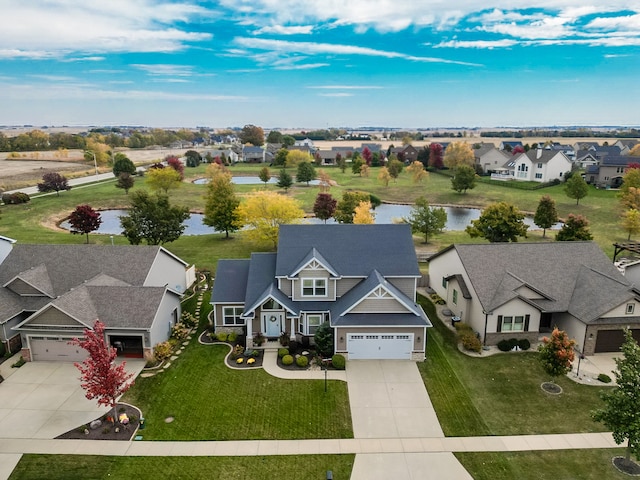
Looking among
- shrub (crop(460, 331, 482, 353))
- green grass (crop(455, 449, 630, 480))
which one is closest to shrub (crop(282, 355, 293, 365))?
green grass (crop(455, 449, 630, 480))

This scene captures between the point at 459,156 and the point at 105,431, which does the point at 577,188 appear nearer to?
the point at 459,156

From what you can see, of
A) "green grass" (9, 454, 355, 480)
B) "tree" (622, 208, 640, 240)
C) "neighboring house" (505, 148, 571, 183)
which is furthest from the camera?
"neighboring house" (505, 148, 571, 183)

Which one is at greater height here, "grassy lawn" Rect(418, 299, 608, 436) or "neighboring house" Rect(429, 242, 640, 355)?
"neighboring house" Rect(429, 242, 640, 355)

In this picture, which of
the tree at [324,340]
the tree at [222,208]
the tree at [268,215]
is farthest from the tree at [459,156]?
the tree at [324,340]

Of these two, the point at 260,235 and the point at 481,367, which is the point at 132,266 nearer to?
the point at 260,235

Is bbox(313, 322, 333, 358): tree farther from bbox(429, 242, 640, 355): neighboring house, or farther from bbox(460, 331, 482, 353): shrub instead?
bbox(429, 242, 640, 355): neighboring house
